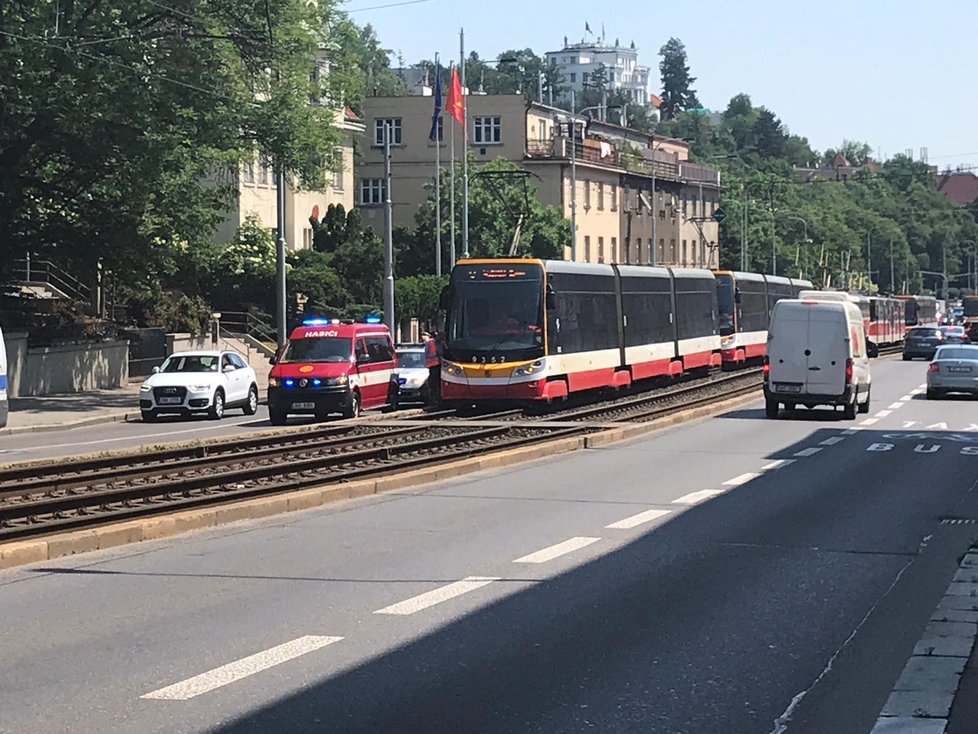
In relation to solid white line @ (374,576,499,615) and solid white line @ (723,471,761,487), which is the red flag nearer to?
solid white line @ (723,471,761,487)

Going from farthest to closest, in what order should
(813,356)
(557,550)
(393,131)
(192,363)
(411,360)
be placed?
(393,131) → (411,360) → (192,363) → (813,356) → (557,550)

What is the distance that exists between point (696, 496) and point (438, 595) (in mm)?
7507

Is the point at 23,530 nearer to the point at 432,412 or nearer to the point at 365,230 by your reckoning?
the point at 432,412

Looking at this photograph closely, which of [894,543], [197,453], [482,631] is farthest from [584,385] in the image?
[482,631]

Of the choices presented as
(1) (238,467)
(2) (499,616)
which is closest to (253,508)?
(1) (238,467)

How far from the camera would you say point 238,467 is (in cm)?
2147

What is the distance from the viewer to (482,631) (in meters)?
9.62

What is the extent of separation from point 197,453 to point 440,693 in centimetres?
1608

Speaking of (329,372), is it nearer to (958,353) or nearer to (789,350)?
(789,350)

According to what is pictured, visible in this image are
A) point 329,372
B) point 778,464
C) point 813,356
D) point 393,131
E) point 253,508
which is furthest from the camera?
point 393,131

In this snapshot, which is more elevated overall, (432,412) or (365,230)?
(365,230)

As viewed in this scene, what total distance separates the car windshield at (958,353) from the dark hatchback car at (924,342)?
29.9 meters

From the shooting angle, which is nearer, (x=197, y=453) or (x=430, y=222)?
(x=197, y=453)

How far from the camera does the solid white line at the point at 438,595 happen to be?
1037 centimetres
